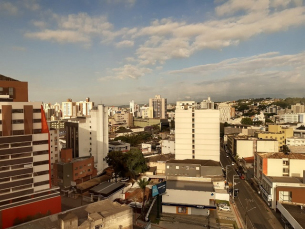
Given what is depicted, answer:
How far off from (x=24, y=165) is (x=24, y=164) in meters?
0.10

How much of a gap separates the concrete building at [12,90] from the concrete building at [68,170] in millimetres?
12097

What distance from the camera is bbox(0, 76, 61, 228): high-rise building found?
74.0ft

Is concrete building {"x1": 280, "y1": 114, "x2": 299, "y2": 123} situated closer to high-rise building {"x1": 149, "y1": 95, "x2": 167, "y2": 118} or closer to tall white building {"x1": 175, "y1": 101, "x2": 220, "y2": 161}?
tall white building {"x1": 175, "y1": 101, "x2": 220, "y2": 161}

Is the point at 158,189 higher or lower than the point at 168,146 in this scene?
lower

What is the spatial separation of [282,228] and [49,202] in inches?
936

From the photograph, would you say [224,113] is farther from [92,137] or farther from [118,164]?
[118,164]

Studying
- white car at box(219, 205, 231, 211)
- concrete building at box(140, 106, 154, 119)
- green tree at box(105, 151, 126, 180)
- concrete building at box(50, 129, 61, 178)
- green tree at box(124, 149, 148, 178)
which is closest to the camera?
white car at box(219, 205, 231, 211)

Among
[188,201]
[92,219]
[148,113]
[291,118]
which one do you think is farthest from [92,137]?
[148,113]

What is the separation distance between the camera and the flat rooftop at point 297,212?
68.2ft

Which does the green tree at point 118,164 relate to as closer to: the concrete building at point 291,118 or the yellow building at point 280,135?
the yellow building at point 280,135

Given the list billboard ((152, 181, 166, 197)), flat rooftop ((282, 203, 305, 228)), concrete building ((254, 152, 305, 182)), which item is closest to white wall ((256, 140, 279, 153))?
concrete building ((254, 152, 305, 182))

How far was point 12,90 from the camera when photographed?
27375mm

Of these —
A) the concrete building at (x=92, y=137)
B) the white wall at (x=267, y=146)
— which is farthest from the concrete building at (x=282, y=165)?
the concrete building at (x=92, y=137)

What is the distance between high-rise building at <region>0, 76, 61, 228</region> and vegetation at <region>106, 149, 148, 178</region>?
15.1 m
